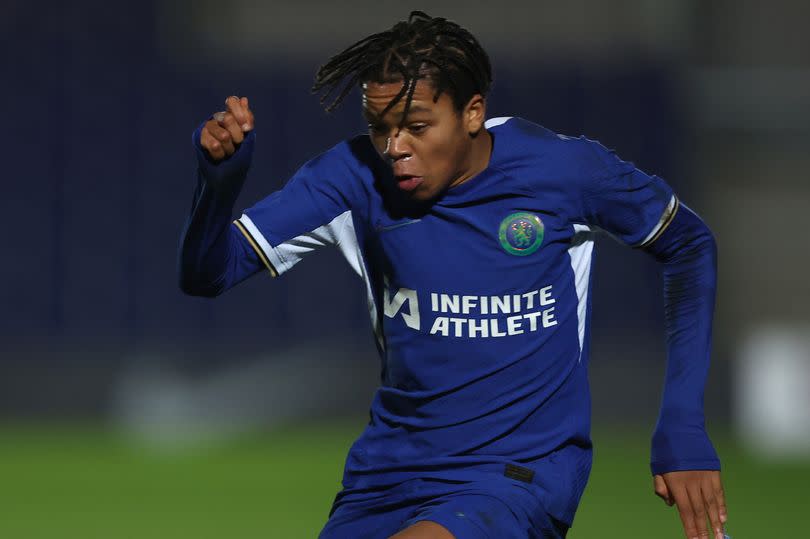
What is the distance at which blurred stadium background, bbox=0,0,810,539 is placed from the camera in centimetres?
892

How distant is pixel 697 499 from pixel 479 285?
65 centimetres

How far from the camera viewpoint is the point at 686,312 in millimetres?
3176

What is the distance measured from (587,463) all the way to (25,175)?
8954 mm

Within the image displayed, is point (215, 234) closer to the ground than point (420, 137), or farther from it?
closer to the ground

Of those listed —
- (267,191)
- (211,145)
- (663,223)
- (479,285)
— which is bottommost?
(267,191)

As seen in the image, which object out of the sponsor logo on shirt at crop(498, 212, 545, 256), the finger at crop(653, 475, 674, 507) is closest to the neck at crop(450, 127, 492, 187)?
the sponsor logo on shirt at crop(498, 212, 545, 256)

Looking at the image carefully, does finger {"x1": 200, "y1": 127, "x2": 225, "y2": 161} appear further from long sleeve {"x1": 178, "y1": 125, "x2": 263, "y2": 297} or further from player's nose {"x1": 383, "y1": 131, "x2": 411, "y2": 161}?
player's nose {"x1": 383, "y1": 131, "x2": 411, "y2": 161}

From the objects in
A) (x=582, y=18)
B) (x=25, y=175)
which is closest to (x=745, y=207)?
(x=582, y=18)

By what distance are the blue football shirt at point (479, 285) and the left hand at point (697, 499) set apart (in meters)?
0.24

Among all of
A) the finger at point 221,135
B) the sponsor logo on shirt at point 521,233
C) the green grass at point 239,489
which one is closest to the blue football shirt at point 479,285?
the sponsor logo on shirt at point 521,233

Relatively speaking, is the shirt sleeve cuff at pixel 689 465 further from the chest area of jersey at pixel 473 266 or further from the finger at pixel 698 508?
the chest area of jersey at pixel 473 266

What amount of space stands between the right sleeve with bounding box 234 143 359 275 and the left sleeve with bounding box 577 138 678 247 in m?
0.53

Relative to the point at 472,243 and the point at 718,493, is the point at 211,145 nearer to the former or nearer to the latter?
the point at 472,243

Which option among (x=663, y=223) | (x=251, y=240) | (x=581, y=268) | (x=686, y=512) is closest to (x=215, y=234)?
(x=251, y=240)
